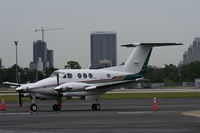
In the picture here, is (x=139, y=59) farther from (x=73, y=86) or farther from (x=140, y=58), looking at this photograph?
(x=73, y=86)

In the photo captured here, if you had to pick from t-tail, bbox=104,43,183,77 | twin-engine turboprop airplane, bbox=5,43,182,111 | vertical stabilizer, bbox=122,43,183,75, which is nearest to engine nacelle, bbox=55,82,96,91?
twin-engine turboprop airplane, bbox=5,43,182,111

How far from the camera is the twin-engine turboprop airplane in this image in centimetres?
3691

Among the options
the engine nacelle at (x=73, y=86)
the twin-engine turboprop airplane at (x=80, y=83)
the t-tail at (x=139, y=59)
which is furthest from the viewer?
the t-tail at (x=139, y=59)

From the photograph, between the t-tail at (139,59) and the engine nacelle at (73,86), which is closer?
the engine nacelle at (73,86)

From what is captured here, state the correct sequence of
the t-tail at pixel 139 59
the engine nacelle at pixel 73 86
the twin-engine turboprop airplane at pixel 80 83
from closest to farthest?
the engine nacelle at pixel 73 86
the twin-engine turboprop airplane at pixel 80 83
the t-tail at pixel 139 59

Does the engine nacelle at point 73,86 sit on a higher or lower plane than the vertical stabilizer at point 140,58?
lower

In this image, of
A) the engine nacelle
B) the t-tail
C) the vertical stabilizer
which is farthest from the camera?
the vertical stabilizer

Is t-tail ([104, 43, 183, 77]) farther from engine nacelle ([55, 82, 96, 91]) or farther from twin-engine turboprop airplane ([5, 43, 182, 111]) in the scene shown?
engine nacelle ([55, 82, 96, 91])

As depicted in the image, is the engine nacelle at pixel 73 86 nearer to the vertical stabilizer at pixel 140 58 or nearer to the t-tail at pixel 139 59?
the t-tail at pixel 139 59

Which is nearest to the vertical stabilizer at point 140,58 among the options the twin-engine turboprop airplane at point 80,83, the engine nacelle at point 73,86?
the twin-engine turboprop airplane at point 80,83

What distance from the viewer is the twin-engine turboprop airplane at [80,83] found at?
36.9m

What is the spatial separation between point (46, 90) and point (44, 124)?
12.5 m

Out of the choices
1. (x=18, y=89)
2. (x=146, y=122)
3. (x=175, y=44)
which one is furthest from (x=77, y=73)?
(x=146, y=122)

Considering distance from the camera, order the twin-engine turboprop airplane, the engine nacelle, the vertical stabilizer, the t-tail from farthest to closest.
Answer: the vertical stabilizer < the t-tail < the twin-engine turboprop airplane < the engine nacelle
